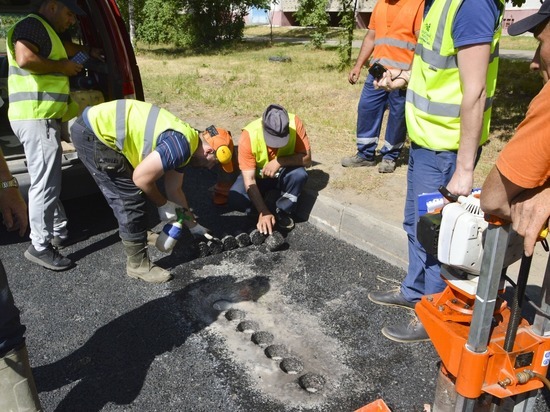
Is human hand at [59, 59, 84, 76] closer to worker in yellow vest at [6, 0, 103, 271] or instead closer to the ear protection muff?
worker in yellow vest at [6, 0, 103, 271]

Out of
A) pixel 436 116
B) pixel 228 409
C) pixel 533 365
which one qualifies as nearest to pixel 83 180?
pixel 228 409

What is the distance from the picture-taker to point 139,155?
353 cm

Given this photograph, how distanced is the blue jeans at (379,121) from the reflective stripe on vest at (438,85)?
7.82 feet

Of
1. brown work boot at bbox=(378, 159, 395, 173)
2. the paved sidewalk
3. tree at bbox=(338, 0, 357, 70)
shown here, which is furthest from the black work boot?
tree at bbox=(338, 0, 357, 70)

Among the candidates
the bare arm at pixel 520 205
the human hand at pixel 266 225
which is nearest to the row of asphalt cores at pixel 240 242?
the human hand at pixel 266 225

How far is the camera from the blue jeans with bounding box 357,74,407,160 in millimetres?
5207

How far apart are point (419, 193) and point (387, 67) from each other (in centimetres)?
237

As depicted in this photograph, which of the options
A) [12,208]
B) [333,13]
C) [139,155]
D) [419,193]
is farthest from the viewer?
[333,13]

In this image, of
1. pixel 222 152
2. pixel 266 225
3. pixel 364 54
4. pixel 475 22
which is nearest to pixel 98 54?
pixel 222 152

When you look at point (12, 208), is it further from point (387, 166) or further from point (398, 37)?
point (398, 37)

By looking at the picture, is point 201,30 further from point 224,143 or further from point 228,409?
point 228,409

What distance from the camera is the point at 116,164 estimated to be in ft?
11.7

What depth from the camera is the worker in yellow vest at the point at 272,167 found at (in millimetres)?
4164

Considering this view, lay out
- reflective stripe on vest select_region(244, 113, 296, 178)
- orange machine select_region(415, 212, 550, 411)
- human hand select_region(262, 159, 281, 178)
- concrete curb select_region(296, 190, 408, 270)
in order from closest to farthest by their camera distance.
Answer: orange machine select_region(415, 212, 550, 411) < concrete curb select_region(296, 190, 408, 270) < reflective stripe on vest select_region(244, 113, 296, 178) < human hand select_region(262, 159, 281, 178)
